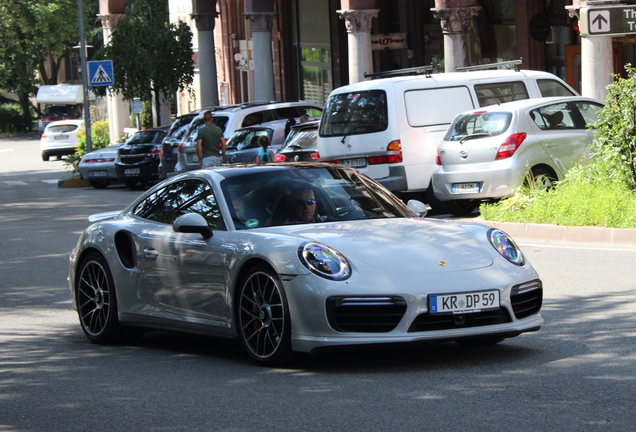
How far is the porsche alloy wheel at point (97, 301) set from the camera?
26.8 feet

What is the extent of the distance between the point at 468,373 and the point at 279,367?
3.81ft

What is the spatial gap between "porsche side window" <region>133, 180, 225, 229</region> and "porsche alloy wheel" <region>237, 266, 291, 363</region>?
0.63 m

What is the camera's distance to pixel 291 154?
18984 mm

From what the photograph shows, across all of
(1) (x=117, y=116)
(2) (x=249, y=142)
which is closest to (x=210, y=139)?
(2) (x=249, y=142)

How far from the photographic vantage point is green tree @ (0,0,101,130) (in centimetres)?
7375

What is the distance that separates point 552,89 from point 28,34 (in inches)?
2467

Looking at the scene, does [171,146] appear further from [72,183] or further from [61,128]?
[61,128]

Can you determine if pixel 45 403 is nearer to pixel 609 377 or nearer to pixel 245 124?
pixel 609 377

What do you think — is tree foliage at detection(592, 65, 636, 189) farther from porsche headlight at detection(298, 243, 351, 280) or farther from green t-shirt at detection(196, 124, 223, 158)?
green t-shirt at detection(196, 124, 223, 158)

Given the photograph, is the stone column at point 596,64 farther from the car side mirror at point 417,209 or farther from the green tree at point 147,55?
the green tree at point 147,55

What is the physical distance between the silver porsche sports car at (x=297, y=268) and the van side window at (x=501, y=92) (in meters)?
9.43

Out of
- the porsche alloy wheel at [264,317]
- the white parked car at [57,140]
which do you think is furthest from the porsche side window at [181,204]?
the white parked car at [57,140]

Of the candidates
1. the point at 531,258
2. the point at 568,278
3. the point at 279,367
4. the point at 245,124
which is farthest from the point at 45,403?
the point at 245,124

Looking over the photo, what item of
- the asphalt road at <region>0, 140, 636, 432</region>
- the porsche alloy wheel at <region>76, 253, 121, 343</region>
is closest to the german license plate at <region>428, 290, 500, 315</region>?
the asphalt road at <region>0, 140, 636, 432</region>
